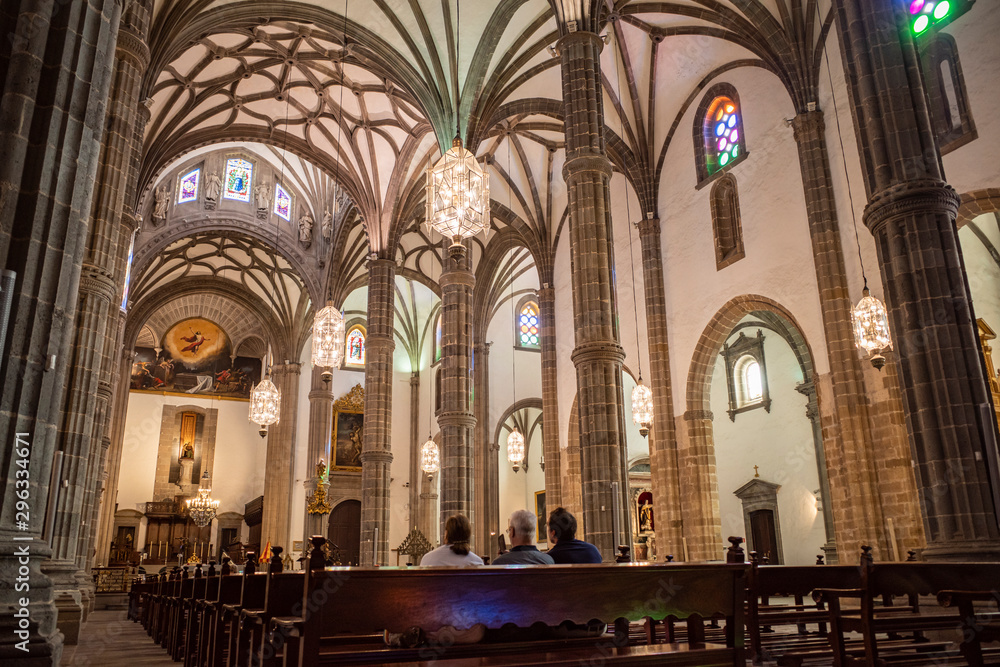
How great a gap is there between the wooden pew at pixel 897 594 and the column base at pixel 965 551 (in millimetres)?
2327

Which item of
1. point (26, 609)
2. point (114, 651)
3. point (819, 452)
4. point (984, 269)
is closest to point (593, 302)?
point (114, 651)

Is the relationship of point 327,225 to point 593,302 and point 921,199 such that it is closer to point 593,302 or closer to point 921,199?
point 593,302

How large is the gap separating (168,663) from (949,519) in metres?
7.77

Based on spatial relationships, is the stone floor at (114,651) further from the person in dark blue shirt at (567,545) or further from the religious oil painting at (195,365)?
the religious oil painting at (195,365)

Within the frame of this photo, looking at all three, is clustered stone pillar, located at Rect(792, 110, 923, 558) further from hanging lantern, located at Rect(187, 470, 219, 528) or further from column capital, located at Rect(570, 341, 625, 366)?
hanging lantern, located at Rect(187, 470, 219, 528)

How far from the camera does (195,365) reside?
32.8 meters

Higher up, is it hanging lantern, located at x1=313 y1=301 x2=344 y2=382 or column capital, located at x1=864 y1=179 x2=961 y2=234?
hanging lantern, located at x1=313 y1=301 x2=344 y2=382

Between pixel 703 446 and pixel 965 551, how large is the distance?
9867 mm

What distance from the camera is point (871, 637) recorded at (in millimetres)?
4336

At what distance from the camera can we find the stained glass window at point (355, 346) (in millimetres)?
31984

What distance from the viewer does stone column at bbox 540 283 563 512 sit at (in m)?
21.2

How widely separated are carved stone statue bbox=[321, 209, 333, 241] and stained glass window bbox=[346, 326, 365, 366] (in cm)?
713

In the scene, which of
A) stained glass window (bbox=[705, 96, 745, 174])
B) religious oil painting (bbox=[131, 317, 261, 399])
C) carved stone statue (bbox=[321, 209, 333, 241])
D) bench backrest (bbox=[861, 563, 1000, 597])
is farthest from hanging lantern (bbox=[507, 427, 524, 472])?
bench backrest (bbox=[861, 563, 1000, 597])

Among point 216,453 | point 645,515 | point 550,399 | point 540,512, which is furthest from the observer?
point 216,453
